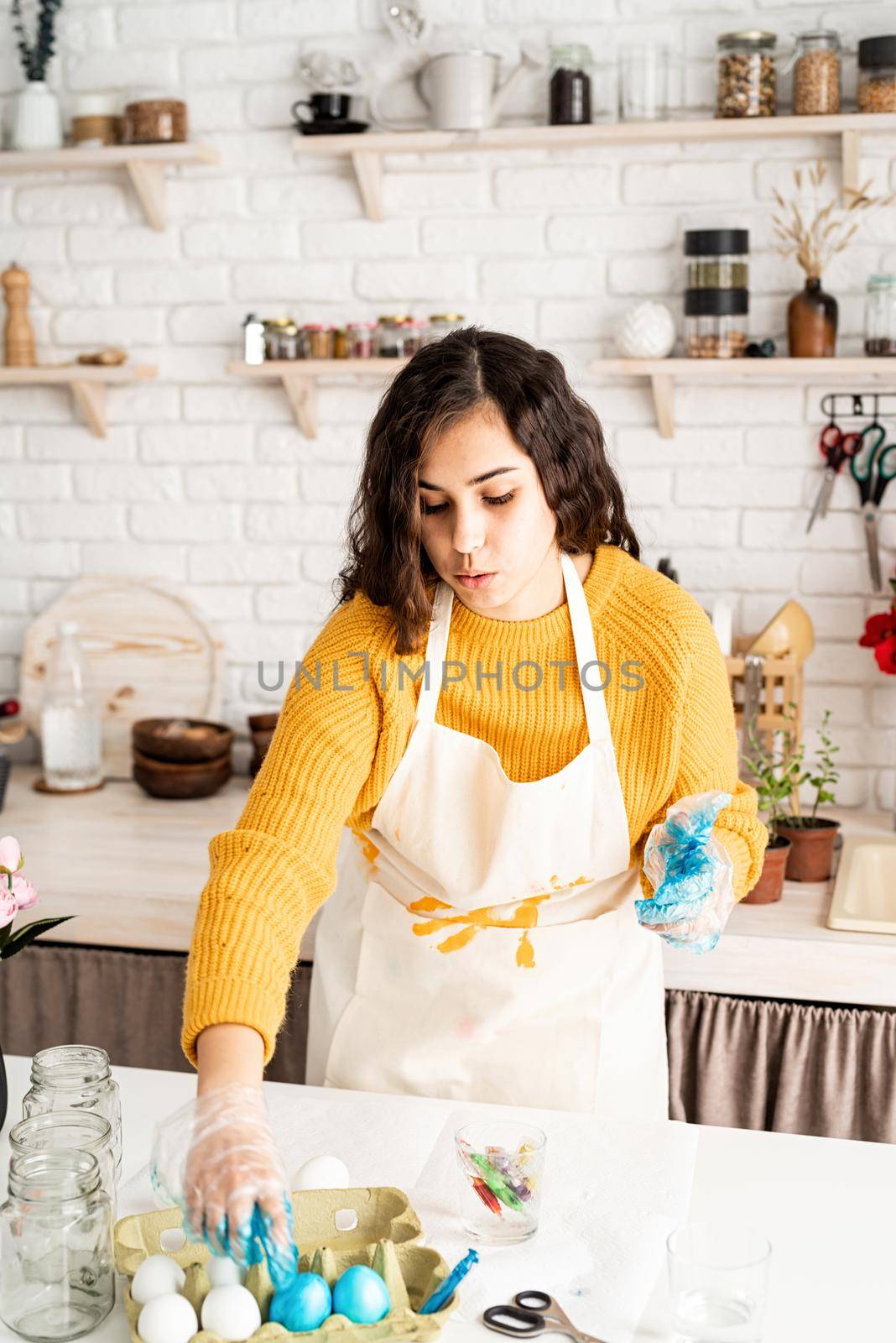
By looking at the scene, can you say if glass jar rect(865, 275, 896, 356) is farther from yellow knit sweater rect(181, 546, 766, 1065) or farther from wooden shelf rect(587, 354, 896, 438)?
yellow knit sweater rect(181, 546, 766, 1065)

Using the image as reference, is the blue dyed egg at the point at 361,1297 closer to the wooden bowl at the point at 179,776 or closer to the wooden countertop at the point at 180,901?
the wooden countertop at the point at 180,901

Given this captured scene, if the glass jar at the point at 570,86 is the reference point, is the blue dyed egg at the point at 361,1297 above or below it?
below

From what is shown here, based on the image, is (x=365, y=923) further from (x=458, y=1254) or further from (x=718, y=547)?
(x=718, y=547)

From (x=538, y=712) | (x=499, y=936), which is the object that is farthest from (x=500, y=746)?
(x=499, y=936)

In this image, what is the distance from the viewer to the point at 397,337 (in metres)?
2.58

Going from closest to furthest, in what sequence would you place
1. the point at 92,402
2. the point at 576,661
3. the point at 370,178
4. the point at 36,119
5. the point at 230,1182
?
the point at 230,1182 → the point at 576,661 → the point at 370,178 → the point at 36,119 → the point at 92,402

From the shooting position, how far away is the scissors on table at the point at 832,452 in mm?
2518

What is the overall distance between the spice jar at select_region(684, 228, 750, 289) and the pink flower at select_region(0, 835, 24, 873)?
5.33 feet

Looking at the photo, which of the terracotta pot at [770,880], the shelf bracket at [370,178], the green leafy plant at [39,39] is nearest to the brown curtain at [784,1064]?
the terracotta pot at [770,880]

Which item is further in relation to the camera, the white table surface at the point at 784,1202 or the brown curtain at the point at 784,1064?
the brown curtain at the point at 784,1064

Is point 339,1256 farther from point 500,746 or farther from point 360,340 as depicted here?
point 360,340

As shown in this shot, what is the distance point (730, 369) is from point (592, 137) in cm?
47

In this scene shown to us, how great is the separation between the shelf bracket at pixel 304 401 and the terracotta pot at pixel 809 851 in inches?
46.4

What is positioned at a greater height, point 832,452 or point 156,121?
point 156,121
